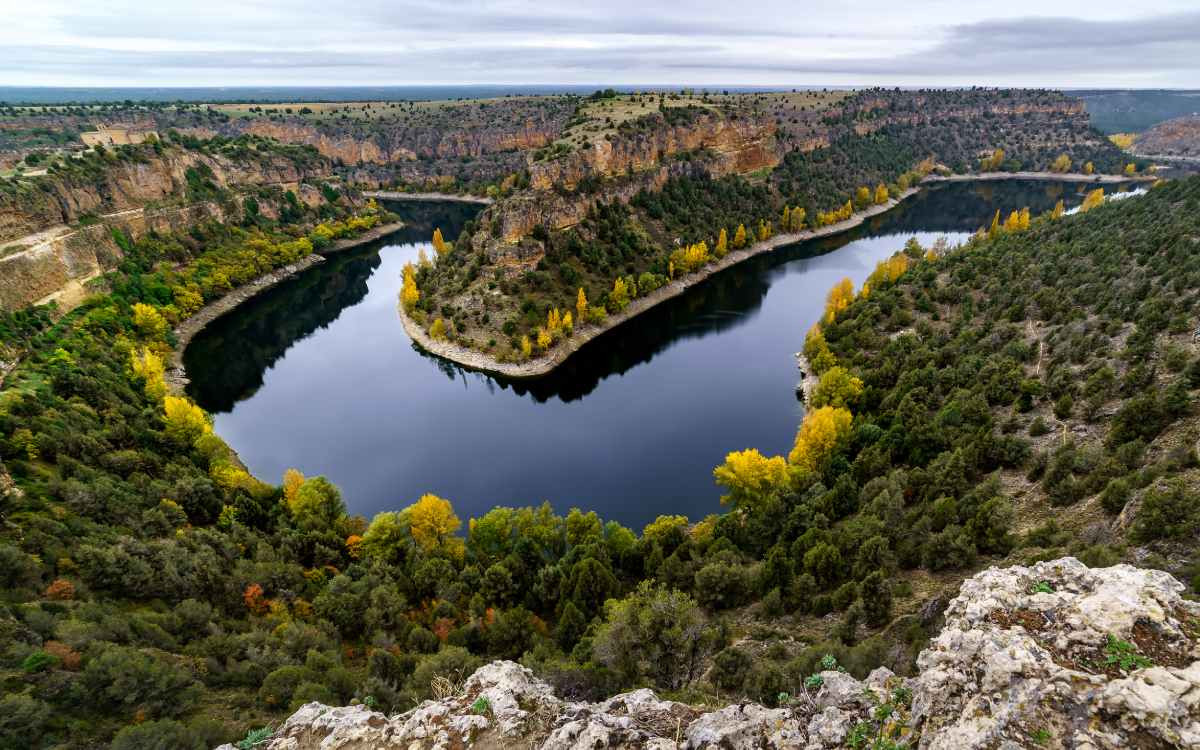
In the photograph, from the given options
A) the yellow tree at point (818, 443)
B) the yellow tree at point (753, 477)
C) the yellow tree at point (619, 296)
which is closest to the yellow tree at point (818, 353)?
the yellow tree at point (818, 443)

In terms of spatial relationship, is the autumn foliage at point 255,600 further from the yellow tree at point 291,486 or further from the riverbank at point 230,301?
the riverbank at point 230,301

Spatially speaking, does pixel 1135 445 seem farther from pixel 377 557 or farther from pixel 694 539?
pixel 377 557

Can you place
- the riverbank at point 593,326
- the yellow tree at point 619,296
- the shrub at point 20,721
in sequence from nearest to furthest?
the shrub at point 20,721 < the riverbank at point 593,326 < the yellow tree at point 619,296

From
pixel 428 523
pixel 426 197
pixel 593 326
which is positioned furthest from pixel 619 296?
pixel 426 197

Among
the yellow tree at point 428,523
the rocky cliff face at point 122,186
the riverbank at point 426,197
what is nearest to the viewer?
the yellow tree at point 428,523

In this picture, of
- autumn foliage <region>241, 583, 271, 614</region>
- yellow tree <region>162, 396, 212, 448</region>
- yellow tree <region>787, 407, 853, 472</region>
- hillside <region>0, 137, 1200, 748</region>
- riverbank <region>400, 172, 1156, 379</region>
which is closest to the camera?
hillside <region>0, 137, 1200, 748</region>

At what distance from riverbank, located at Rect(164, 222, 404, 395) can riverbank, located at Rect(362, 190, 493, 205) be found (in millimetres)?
43156

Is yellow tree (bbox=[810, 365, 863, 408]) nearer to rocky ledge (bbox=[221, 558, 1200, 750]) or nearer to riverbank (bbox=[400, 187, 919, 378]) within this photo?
riverbank (bbox=[400, 187, 919, 378])

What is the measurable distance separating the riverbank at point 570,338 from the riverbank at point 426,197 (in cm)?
9648

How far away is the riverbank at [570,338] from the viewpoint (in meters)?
70.4

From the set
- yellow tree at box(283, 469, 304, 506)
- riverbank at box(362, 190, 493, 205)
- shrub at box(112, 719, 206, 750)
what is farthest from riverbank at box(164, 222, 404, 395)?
shrub at box(112, 719, 206, 750)

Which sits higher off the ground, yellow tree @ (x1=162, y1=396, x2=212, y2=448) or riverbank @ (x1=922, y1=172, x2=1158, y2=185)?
riverbank @ (x1=922, y1=172, x2=1158, y2=185)

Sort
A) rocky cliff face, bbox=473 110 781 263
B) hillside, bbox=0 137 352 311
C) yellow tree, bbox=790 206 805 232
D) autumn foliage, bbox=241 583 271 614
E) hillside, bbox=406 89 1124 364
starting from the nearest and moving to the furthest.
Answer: autumn foliage, bbox=241 583 271 614 < hillside, bbox=0 137 352 311 < hillside, bbox=406 89 1124 364 < rocky cliff face, bbox=473 110 781 263 < yellow tree, bbox=790 206 805 232

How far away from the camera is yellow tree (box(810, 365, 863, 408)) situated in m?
49.8
